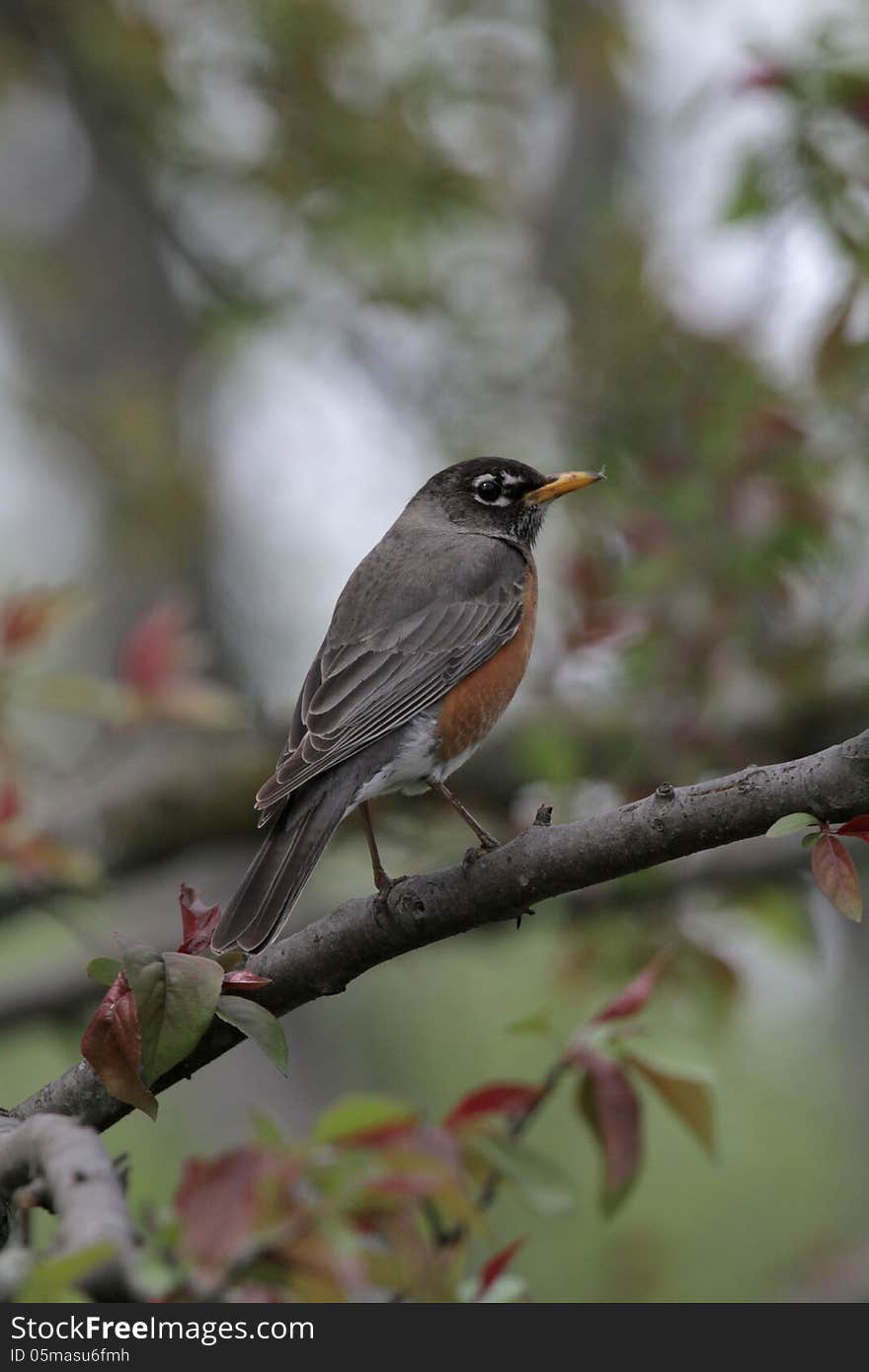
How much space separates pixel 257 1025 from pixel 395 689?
1.81 meters

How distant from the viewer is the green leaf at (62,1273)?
4.83 feet

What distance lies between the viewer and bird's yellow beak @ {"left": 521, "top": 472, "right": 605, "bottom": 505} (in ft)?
14.6

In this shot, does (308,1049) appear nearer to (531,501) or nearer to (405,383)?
(405,383)

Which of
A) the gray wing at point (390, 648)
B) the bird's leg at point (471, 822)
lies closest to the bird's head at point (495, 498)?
the gray wing at point (390, 648)

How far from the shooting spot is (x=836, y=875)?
7.14 ft

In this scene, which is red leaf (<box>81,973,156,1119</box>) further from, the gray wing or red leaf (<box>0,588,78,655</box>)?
red leaf (<box>0,588,78,655</box>)

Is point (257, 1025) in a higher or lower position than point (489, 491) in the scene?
lower

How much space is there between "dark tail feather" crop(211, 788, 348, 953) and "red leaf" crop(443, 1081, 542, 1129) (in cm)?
51

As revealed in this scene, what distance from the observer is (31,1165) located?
192cm

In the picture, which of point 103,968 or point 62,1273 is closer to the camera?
point 62,1273

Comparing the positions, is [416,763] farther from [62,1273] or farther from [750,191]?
[62,1273]

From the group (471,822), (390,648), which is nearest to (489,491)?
(390,648)

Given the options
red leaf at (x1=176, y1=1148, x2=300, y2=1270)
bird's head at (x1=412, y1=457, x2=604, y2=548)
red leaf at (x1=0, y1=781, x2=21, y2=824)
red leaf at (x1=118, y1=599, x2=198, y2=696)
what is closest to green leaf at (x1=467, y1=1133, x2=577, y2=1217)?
red leaf at (x1=176, y1=1148, x2=300, y2=1270)
